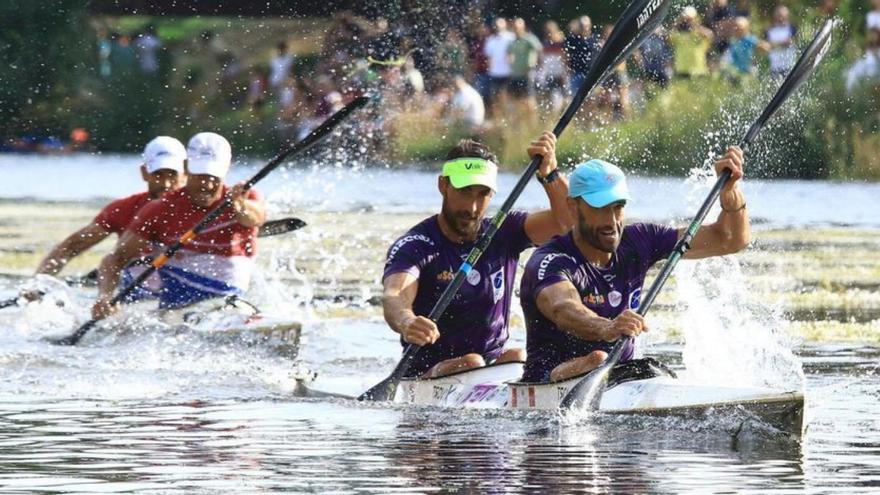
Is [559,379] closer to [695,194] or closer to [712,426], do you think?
[712,426]

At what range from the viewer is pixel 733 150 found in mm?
11875

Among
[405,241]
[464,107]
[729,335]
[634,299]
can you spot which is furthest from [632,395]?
[464,107]

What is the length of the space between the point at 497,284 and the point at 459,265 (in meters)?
0.23

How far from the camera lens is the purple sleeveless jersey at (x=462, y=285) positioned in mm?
12102

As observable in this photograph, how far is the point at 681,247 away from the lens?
11711mm

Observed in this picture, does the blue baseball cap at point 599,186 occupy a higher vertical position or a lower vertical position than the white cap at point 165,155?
lower

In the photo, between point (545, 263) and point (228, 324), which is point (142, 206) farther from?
point (545, 263)

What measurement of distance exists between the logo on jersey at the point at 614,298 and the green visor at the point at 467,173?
1062 millimetres

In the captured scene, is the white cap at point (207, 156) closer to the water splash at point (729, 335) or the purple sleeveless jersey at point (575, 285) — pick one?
the water splash at point (729, 335)

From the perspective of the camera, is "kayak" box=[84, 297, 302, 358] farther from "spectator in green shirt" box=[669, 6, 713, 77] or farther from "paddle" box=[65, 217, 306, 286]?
"spectator in green shirt" box=[669, 6, 713, 77]

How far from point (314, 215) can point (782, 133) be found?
22.8 ft

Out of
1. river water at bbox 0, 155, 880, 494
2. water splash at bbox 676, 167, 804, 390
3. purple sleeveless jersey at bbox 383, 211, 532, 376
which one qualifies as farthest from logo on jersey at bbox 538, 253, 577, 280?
water splash at bbox 676, 167, 804, 390

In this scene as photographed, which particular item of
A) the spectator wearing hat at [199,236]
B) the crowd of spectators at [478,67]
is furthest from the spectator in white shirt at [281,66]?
the spectator wearing hat at [199,236]

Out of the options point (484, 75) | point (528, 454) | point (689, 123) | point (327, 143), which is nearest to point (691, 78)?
point (689, 123)
